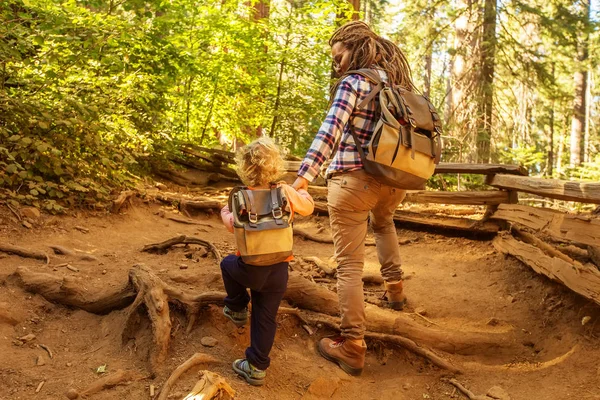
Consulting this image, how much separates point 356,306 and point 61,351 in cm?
212

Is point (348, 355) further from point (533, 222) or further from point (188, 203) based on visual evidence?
point (188, 203)

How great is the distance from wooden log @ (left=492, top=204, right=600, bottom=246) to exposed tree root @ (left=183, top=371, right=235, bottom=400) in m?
3.46

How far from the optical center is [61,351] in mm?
3572

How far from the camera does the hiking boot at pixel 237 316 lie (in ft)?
12.1

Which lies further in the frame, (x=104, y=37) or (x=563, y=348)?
(x=104, y=37)

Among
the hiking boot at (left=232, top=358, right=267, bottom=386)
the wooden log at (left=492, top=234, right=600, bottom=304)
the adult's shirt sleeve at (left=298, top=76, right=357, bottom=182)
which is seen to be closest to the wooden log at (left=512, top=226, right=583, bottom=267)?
the wooden log at (left=492, top=234, right=600, bottom=304)

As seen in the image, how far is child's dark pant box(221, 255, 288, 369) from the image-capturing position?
A: 10.7 ft

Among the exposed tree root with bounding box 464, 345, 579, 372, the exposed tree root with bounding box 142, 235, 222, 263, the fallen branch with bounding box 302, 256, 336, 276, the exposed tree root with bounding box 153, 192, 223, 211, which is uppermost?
the exposed tree root with bounding box 153, 192, 223, 211

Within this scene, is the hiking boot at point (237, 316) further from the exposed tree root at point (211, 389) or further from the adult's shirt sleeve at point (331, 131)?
the adult's shirt sleeve at point (331, 131)

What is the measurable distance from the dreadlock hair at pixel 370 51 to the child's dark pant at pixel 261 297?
5.56ft

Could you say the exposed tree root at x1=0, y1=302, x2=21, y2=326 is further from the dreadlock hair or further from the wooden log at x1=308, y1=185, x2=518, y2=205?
the wooden log at x1=308, y1=185, x2=518, y2=205

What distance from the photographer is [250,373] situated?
326 centimetres

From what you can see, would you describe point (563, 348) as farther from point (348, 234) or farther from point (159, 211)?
point (159, 211)

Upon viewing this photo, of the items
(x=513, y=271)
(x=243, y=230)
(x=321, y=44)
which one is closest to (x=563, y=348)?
(x=513, y=271)
